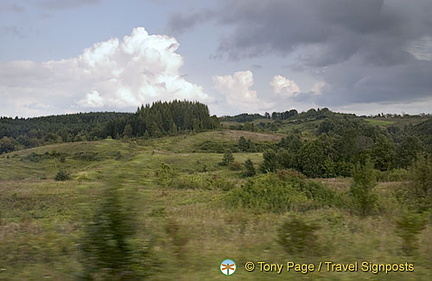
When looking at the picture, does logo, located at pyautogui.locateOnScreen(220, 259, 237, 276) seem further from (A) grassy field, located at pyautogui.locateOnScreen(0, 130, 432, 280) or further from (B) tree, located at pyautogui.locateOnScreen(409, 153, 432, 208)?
(B) tree, located at pyautogui.locateOnScreen(409, 153, 432, 208)

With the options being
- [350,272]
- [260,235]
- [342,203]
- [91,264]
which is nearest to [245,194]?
[342,203]

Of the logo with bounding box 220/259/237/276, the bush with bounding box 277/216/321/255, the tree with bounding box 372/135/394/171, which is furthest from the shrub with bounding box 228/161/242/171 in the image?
the logo with bounding box 220/259/237/276

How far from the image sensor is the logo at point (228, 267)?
20.3 ft

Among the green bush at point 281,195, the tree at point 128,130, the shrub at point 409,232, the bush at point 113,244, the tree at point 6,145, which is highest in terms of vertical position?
the tree at point 128,130

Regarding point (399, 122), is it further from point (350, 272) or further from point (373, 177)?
point (350, 272)

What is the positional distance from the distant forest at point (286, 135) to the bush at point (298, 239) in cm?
4517

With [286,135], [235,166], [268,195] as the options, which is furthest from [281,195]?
[286,135]

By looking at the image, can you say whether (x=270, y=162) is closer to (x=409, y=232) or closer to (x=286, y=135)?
(x=409, y=232)

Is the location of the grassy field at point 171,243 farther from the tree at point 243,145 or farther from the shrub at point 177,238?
the tree at point 243,145

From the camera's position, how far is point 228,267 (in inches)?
250

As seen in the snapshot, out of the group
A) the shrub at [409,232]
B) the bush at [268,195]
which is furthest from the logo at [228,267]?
the bush at [268,195]

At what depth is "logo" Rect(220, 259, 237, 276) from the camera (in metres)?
6.20

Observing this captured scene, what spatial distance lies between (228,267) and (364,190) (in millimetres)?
10482

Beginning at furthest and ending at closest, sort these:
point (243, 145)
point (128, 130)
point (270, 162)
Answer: point (128, 130), point (243, 145), point (270, 162)
